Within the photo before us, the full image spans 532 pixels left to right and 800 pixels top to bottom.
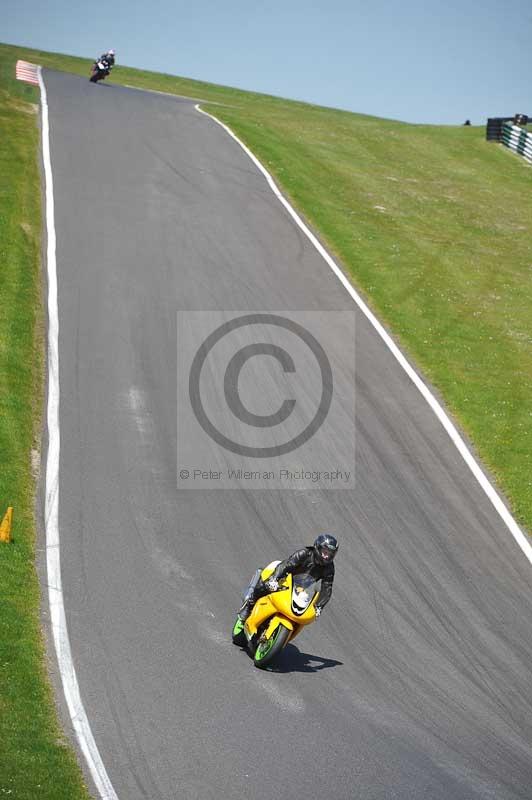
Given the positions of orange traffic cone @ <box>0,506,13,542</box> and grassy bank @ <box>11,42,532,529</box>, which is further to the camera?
grassy bank @ <box>11,42,532,529</box>

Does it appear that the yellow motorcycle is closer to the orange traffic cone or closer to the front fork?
the front fork

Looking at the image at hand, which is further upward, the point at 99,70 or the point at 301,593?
the point at 99,70

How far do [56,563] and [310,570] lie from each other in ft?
13.1

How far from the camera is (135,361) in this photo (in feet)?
67.5

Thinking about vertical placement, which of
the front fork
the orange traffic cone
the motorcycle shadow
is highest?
the orange traffic cone

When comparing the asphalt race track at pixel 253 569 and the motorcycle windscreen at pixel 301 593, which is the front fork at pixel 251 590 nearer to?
the asphalt race track at pixel 253 569

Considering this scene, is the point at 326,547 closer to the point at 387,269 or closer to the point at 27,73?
the point at 387,269

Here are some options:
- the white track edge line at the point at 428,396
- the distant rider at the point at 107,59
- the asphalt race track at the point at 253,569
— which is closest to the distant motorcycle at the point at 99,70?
the distant rider at the point at 107,59

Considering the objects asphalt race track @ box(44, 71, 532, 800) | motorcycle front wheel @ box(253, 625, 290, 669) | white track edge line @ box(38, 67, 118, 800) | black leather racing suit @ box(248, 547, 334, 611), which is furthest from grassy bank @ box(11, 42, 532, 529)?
white track edge line @ box(38, 67, 118, 800)

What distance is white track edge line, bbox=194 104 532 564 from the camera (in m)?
17.4

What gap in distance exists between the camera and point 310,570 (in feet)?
38.9

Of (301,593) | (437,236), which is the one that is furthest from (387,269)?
(301,593)

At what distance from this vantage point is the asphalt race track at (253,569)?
32.9ft

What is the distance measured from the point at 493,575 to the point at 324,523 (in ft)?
9.52
